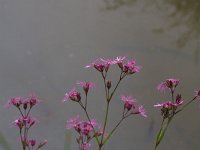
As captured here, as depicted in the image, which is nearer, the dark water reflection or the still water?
the still water

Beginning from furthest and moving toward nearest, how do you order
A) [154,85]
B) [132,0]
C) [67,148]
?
[132,0] < [154,85] < [67,148]

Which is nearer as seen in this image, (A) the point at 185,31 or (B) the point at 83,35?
(B) the point at 83,35

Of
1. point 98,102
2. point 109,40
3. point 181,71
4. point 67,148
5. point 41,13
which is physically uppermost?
point 41,13

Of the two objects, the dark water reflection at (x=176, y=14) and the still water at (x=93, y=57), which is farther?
the dark water reflection at (x=176, y=14)

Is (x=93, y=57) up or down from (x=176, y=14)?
down

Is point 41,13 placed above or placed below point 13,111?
above

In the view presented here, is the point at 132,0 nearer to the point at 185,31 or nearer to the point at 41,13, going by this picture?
the point at 185,31

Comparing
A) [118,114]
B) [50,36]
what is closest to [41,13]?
[50,36]

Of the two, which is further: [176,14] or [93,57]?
[176,14]
